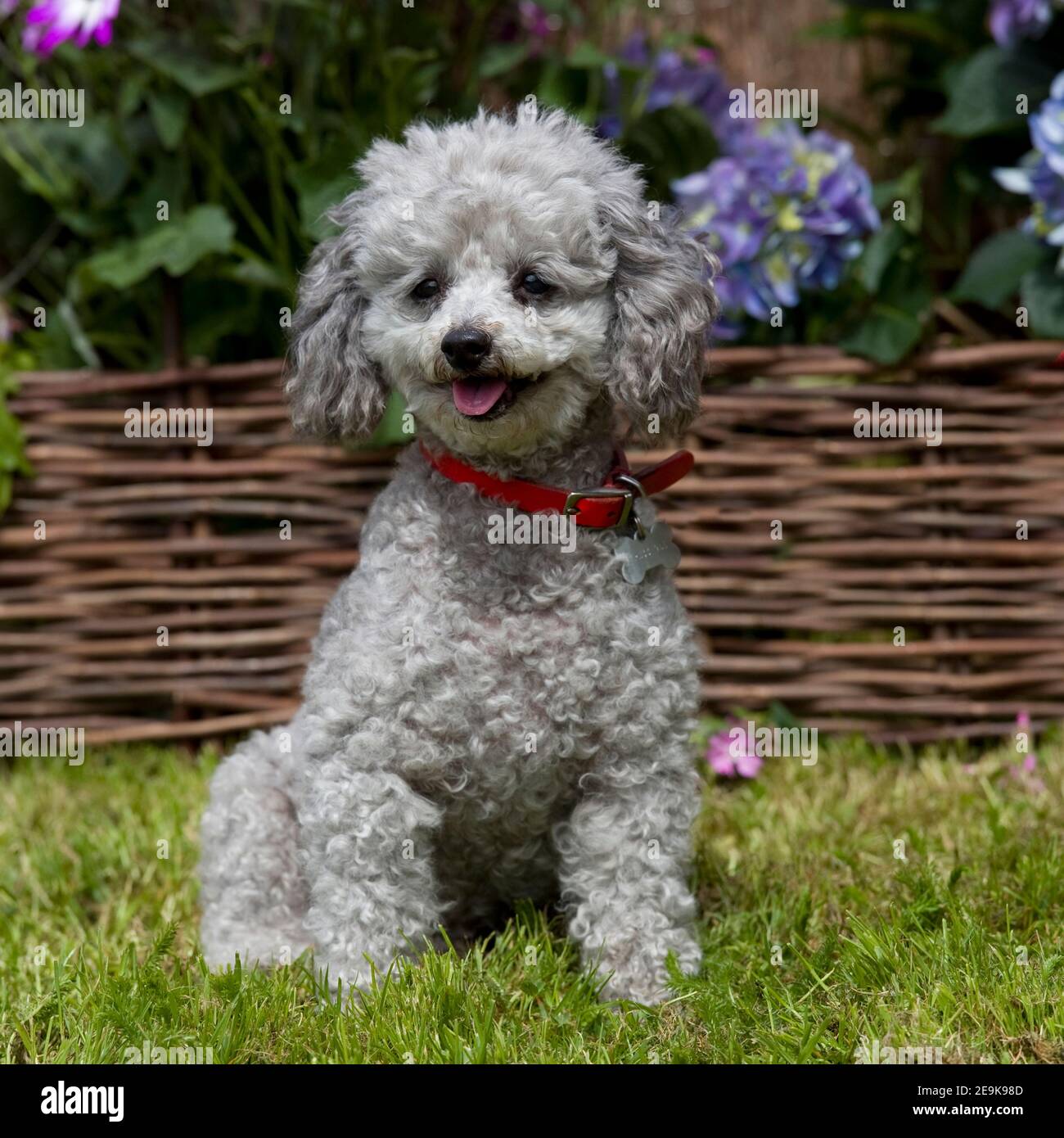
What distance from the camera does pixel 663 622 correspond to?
2340 mm

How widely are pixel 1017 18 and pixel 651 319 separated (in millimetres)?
1975

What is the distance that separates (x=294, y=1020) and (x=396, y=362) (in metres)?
1.08

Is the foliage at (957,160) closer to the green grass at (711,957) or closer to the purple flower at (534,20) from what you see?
the purple flower at (534,20)

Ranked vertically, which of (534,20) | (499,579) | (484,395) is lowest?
(499,579)

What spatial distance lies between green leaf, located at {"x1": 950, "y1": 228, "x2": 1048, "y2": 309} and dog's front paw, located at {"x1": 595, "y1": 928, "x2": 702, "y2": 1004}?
209cm

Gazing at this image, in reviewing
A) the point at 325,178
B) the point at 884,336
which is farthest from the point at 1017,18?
the point at 325,178

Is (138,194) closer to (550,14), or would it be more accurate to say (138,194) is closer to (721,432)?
(550,14)

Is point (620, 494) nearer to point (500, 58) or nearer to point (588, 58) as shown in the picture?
point (588, 58)

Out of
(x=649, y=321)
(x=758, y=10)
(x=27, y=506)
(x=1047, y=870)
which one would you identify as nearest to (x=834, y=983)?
(x=1047, y=870)

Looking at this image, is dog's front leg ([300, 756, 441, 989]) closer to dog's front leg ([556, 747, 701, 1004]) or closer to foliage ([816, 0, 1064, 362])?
dog's front leg ([556, 747, 701, 1004])

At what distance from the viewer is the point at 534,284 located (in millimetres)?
2207

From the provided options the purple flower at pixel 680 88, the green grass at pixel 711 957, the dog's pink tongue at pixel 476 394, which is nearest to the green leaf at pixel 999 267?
the purple flower at pixel 680 88

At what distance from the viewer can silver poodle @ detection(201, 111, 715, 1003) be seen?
2191mm

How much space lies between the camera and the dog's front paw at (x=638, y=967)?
90.7 inches
